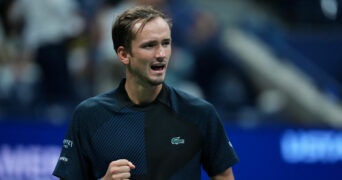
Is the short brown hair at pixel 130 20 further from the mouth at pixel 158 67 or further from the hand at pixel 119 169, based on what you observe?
the hand at pixel 119 169

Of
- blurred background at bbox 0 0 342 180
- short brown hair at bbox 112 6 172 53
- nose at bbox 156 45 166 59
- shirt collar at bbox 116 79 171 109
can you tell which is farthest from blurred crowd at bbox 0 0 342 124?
nose at bbox 156 45 166 59

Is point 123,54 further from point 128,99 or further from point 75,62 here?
point 75,62

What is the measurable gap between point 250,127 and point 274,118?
1055mm

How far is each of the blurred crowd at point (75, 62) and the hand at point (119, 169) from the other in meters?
3.72

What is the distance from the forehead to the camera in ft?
12.3

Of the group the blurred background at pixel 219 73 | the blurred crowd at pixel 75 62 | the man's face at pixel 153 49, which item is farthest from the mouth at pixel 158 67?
the blurred crowd at pixel 75 62

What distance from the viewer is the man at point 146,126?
377cm

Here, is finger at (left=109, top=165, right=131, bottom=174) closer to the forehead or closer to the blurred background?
the forehead

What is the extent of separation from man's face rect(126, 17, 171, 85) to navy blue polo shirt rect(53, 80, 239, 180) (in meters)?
0.16

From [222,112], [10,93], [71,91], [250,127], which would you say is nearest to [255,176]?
[250,127]

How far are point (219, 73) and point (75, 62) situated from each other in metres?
1.67

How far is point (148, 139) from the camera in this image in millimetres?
3822

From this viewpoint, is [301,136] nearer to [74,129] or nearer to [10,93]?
[10,93]

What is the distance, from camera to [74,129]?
12.5 ft
